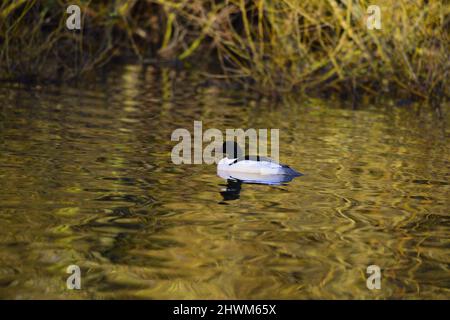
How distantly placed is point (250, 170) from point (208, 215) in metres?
2.06

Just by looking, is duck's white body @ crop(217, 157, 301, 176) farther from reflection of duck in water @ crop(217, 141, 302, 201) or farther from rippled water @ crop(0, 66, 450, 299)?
rippled water @ crop(0, 66, 450, 299)

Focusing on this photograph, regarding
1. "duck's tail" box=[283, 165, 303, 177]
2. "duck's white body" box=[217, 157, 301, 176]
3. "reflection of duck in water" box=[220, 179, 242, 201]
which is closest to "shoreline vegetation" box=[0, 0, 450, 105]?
"duck's tail" box=[283, 165, 303, 177]

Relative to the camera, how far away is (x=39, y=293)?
6828 millimetres

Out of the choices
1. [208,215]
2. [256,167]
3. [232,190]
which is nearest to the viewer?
[208,215]

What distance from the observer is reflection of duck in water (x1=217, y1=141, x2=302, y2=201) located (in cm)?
1125

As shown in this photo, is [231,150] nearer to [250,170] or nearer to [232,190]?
[250,170]

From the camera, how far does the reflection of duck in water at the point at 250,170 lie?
11.2 metres

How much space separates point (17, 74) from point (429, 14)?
328 inches

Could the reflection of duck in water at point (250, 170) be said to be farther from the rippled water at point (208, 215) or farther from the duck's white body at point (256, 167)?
the rippled water at point (208, 215)

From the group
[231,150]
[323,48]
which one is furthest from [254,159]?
[323,48]


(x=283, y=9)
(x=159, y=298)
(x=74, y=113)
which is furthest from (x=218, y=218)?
(x=283, y=9)

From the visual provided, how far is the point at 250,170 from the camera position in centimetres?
1141
